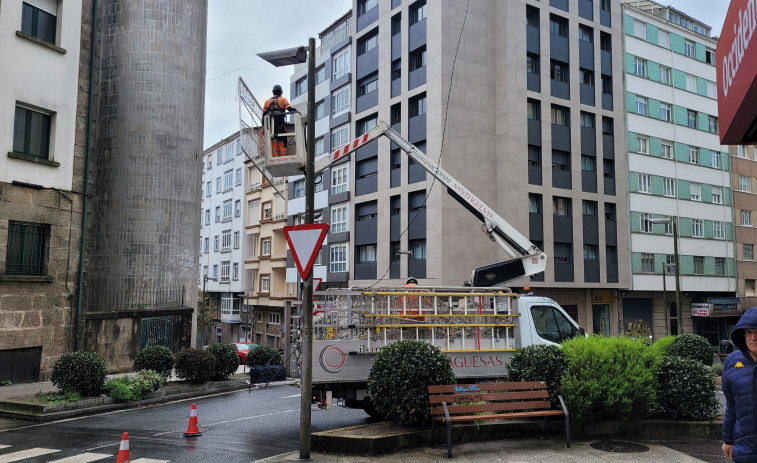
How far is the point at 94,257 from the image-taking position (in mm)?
25594

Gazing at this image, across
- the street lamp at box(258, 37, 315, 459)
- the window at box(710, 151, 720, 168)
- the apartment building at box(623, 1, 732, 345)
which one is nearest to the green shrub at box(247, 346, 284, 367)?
the street lamp at box(258, 37, 315, 459)

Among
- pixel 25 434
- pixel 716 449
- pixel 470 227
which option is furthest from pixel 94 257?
pixel 716 449

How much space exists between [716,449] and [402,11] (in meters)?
35.4

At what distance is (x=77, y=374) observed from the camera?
1491cm

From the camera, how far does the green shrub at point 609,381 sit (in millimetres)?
9875

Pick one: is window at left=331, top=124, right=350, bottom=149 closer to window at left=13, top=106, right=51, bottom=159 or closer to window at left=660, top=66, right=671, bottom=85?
window at left=660, top=66, right=671, bottom=85

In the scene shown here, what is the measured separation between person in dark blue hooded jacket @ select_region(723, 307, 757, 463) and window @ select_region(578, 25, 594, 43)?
41.2m

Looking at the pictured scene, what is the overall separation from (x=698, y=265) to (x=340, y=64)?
31.7 m

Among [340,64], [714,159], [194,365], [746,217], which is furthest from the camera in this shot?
[746,217]

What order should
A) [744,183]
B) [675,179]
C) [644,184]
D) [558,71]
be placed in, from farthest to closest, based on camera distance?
[744,183]
[675,179]
[644,184]
[558,71]

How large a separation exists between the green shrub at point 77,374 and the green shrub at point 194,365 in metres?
3.08

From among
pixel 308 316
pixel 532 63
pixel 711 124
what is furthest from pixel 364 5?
pixel 308 316

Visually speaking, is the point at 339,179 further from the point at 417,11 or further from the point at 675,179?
the point at 675,179

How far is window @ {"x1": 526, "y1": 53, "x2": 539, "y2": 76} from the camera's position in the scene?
129ft
